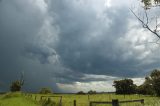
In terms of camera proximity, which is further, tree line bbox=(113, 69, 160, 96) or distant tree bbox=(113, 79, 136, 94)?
distant tree bbox=(113, 79, 136, 94)

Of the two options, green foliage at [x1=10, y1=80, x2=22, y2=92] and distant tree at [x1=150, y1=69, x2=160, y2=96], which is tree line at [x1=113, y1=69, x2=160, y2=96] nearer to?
distant tree at [x1=150, y1=69, x2=160, y2=96]

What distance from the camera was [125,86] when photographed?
140 metres

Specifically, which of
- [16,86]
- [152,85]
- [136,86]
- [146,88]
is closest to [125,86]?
[136,86]

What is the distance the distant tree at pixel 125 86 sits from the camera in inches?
5497

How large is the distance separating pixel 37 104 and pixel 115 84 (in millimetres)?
78387

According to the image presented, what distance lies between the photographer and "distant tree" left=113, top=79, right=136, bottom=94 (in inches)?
5497

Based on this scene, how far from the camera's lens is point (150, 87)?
4801 inches

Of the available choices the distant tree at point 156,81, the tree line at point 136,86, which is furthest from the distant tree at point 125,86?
the distant tree at point 156,81

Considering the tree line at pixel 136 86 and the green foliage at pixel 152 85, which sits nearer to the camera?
the green foliage at pixel 152 85

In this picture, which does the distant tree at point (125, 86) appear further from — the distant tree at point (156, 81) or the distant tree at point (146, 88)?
the distant tree at point (156, 81)

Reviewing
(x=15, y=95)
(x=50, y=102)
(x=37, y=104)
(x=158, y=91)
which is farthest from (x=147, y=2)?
(x=158, y=91)

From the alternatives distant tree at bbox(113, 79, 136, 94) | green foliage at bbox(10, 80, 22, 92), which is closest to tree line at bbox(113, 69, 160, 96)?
distant tree at bbox(113, 79, 136, 94)

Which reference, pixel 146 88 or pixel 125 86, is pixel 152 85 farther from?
pixel 125 86

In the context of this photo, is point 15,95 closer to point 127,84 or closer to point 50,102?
point 50,102
